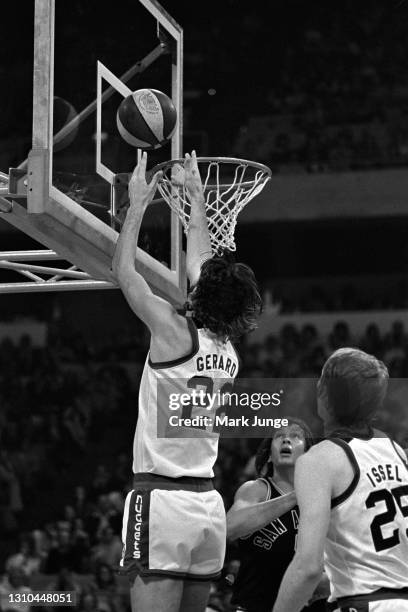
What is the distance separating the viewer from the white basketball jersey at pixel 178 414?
11.5 ft

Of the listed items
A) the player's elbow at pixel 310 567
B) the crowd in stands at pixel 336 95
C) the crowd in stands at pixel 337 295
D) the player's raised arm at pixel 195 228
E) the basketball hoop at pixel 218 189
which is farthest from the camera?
the crowd in stands at pixel 337 295

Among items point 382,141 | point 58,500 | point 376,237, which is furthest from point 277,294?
point 58,500

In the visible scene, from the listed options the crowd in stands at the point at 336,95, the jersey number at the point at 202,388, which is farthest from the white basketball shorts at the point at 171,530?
the crowd in stands at the point at 336,95

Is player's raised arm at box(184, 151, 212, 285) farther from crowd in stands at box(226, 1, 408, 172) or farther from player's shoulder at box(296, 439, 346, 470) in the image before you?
crowd in stands at box(226, 1, 408, 172)

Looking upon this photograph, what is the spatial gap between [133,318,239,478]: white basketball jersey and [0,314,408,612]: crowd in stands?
660 cm

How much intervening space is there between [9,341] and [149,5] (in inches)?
437

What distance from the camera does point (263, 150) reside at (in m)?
15.9

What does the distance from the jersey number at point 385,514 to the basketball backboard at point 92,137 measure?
203 cm

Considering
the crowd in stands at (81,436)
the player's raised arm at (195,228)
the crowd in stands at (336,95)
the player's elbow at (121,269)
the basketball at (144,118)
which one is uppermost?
the crowd in stands at (336,95)

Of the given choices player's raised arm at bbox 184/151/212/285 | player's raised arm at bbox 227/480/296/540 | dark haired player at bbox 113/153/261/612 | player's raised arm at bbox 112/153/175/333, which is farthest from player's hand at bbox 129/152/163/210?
player's raised arm at bbox 227/480/296/540

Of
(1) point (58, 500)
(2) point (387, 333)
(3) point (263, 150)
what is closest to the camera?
(1) point (58, 500)

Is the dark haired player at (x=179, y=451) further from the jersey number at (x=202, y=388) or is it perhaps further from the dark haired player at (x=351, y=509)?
the dark haired player at (x=351, y=509)

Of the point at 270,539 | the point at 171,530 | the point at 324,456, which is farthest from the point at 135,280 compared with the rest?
the point at 270,539

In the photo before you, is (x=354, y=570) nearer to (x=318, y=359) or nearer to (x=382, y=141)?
(x=318, y=359)
